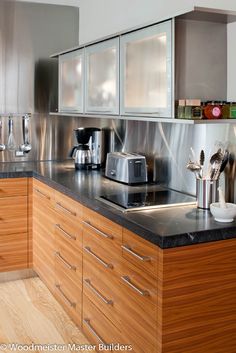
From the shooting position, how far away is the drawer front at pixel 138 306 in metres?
1.85

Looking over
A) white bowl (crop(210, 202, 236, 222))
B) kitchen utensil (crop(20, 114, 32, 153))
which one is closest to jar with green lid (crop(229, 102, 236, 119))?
white bowl (crop(210, 202, 236, 222))

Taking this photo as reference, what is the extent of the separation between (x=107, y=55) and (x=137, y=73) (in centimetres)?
43

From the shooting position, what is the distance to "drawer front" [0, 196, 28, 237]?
3.42 m

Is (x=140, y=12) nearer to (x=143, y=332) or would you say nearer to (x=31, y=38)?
(x=31, y=38)

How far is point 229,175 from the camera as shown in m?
2.34

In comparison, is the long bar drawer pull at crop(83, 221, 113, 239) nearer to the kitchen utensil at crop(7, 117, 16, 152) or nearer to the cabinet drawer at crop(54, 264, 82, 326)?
the cabinet drawer at crop(54, 264, 82, 326)

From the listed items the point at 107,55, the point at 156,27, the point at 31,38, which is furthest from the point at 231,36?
the point at 31,38

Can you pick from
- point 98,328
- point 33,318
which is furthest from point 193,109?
point 33,318

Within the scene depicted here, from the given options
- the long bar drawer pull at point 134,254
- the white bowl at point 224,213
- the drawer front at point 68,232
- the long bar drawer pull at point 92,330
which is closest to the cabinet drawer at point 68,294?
the long bar drawer pull at point 92,330

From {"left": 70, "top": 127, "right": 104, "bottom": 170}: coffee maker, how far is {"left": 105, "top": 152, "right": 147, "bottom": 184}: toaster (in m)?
0.54

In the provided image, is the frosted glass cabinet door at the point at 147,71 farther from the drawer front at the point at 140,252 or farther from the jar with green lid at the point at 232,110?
→ the drawer front at the point at 140,252

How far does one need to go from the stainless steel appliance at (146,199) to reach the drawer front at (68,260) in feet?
1.33

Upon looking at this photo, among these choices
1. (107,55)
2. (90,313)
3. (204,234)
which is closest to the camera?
(204,234)

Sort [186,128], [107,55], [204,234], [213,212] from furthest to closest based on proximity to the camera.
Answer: [107,55], [186,128], [213,212], [204,234]
